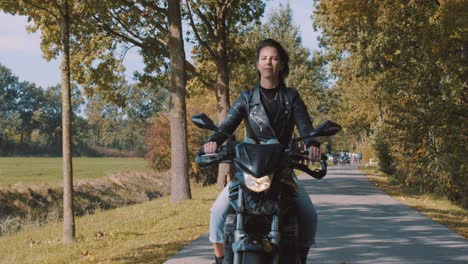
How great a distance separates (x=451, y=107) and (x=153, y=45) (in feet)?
32.9

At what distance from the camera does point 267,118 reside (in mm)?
4348

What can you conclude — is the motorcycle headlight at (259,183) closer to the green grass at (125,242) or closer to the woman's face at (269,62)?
the woman's face at (269,62)

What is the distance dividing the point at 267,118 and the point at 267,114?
44 millimetres

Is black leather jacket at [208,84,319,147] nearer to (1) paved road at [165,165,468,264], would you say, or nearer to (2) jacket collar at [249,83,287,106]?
(2) jacket collar at [249,83,287,106]

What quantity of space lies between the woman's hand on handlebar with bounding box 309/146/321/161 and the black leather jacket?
312mm

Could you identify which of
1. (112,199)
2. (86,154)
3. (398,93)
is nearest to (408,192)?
(398,93)

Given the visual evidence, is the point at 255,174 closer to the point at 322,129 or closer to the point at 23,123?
the point at 322,129

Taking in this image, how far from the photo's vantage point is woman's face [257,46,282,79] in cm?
437

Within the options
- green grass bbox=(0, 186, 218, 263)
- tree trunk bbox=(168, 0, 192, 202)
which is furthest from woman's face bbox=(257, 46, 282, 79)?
tree trunk bbox=(168, 0, 192, 202)

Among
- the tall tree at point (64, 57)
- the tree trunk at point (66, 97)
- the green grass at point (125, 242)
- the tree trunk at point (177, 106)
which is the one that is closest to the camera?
the green grass at point (125, 242)

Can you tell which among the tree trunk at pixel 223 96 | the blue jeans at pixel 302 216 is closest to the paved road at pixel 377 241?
the blue jeans at pixel 302 216

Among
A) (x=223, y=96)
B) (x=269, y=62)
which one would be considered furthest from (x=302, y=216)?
(x=223, y=96)

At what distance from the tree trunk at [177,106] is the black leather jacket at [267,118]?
13271 millimetres

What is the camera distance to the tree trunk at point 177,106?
57.8 feet
